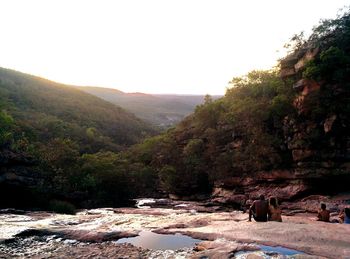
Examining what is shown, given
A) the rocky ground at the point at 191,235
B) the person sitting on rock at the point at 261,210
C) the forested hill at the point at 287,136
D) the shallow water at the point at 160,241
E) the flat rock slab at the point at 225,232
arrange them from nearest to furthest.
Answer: the rocky ground at the point at 191,235 < the flat rock slab at the point at 225,232 < the shallow water at the point at 160,241 < the person sitting on rock at the point at 261,210 < the forested hill at the point at 287,136

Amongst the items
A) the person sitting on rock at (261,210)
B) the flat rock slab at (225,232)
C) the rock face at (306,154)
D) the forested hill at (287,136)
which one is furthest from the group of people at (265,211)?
the forested hill at (287,136)

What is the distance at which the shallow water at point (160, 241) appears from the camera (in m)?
11.2

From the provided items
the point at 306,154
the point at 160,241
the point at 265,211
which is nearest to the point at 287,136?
the point at 306,154

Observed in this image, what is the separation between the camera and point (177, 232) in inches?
507

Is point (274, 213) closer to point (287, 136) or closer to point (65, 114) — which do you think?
point (287, 136)

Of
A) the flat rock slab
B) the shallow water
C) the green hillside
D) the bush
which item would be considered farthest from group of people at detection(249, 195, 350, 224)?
the green hillside

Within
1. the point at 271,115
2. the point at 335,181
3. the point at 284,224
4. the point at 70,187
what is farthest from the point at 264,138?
the point at 284,224

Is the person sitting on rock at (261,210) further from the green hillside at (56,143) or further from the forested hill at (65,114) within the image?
the forested hill at (65,114)

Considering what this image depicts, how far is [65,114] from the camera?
316 feet

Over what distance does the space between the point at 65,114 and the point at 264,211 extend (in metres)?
87.9

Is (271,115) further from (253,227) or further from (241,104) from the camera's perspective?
(253,227)

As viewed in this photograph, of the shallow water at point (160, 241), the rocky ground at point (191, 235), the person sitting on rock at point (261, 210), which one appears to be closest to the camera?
the rocky ground at point (191, 235)

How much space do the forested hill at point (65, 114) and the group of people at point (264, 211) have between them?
51.9m

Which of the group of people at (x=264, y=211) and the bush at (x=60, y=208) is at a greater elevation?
the group of people at (x=264, y=211)
